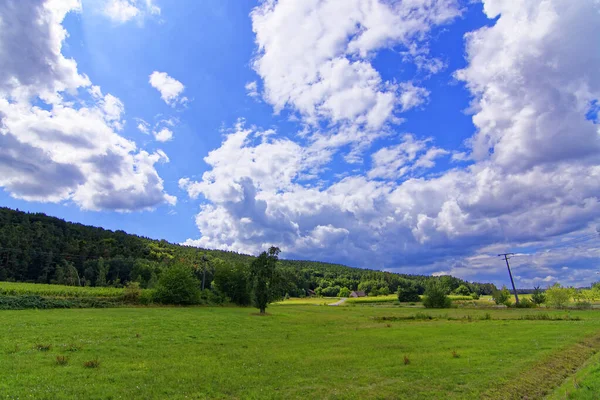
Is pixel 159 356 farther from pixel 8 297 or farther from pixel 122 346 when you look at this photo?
pixel 8 297

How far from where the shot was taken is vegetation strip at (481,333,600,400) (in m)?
17.9

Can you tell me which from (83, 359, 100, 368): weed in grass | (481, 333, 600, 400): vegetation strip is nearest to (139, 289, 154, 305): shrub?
(83, 359, 100, 368): weed in grass

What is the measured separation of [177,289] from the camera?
76250mm

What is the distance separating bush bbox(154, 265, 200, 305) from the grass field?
135ft

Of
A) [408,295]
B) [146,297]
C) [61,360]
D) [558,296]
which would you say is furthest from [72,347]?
[408,295]

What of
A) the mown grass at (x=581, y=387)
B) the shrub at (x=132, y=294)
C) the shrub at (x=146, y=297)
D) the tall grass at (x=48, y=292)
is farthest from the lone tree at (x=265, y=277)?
the mown grass at (x=581, y=387)

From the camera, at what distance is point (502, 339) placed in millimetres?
35031

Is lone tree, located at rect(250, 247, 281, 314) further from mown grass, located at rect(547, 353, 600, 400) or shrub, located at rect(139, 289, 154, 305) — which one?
mown grass, located at rect(547, 353, 600, 400)

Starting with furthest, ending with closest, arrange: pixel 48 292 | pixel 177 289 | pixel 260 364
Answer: pixel 177 289 < pixel 48 292 < pixel 260 364

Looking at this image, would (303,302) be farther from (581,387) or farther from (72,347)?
(581,387)

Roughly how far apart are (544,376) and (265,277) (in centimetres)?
5532

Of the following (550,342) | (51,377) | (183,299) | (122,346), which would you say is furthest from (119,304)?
(550,342)

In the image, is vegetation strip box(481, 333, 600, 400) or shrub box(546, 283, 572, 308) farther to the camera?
shrub box(546, 283, 572, 308)

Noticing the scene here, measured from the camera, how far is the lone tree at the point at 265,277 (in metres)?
69.9
